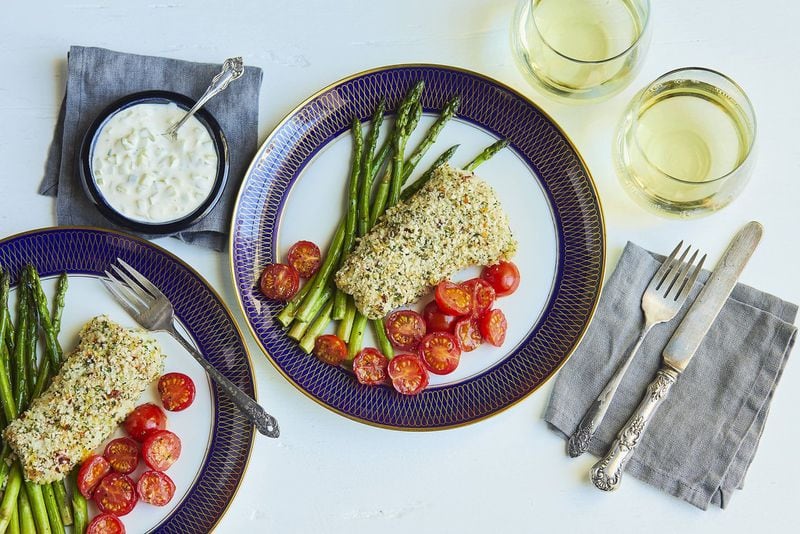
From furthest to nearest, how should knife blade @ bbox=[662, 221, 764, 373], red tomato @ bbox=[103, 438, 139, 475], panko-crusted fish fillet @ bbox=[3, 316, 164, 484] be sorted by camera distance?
knife blade @ bbox=[662, 221, 764, 373] < red tomato @ bbox=[103, 438, 139, 475] < panko-crusted fish fillet @ bbox=[3, 316, 164, 484]

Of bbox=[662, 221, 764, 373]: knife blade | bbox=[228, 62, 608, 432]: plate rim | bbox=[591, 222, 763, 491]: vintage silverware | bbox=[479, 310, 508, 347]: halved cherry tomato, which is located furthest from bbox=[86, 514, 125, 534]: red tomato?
bbox=[662, 221, 764, 373]: knife blade

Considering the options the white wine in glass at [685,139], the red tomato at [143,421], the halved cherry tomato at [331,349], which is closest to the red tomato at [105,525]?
the red tomato at [143,421]

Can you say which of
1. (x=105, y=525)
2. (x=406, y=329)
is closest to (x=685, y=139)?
(x=406, y=329)

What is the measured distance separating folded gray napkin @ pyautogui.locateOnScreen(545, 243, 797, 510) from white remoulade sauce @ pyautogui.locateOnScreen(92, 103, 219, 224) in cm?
206

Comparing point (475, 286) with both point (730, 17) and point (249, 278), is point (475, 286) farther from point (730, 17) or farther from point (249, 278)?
point (730, 17)

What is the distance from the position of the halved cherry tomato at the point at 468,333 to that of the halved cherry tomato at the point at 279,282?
0.83 metres

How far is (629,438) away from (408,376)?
3.74 feet

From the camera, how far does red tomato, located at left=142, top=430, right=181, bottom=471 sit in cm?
369

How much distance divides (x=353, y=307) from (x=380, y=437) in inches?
26.4

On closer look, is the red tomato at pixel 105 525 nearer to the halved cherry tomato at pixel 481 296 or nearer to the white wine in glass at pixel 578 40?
the halved cherry tomato at pixel 481 296

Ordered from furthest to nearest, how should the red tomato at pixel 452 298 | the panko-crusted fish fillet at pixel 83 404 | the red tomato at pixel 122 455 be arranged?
the red tomato at pixel 452 298 < the red tomato at pixel 122 455 < the panko-crusted fish fillet at pixel 83 404

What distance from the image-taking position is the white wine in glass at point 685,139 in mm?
3896

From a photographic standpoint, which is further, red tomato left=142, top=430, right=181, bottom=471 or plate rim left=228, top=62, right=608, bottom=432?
plate rim left=228, top=62, right=608, bottom=432

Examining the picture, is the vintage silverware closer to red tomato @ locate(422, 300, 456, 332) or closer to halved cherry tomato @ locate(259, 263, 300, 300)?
red tomato @ locate(422, 300, 456, 332)
